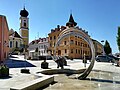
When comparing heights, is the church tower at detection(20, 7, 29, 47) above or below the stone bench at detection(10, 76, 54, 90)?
above

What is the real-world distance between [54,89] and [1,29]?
85.1ft

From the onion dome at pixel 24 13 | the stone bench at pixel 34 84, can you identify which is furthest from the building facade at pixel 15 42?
the stone bench at pixel 34 84

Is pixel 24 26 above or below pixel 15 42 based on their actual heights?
above

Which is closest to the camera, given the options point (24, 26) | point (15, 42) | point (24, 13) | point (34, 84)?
point (34, 84)

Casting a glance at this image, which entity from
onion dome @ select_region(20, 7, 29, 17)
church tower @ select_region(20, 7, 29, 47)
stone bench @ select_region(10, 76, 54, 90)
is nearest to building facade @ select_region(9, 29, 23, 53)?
church tower @ select_region(20, 7, 29, 47)

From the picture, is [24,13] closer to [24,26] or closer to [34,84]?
[24,26]

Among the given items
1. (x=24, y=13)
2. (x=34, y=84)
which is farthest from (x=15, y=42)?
(x=34, y=84)

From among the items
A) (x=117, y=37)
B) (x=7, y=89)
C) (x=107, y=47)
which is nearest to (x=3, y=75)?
(x=7, y=89)

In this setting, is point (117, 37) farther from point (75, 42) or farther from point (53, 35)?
point (53, 35)

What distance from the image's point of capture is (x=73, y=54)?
73.1 metres

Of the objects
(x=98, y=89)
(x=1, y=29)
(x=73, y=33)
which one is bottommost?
(x=98, y=89)

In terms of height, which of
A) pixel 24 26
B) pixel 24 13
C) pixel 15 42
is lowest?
pixel 15 42

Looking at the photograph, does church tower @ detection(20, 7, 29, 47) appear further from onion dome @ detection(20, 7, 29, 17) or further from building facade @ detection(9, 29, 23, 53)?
building facade @ detection(9, 29, 23, 53)

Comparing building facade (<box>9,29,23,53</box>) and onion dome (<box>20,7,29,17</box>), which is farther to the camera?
onion dome (<box>20,7,29,17</box>)
